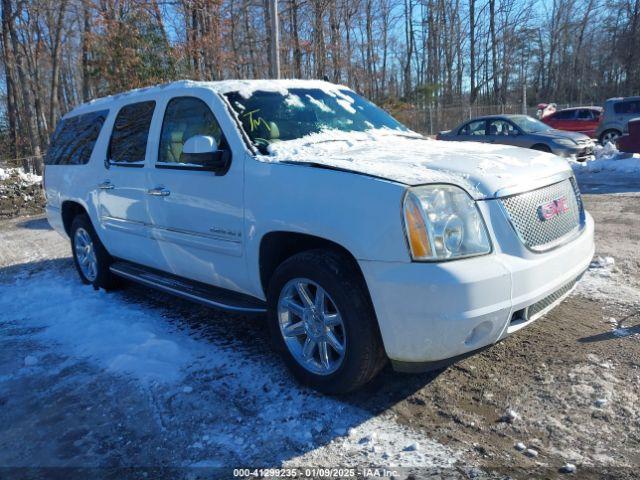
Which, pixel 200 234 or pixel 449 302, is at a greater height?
pixel 200 234

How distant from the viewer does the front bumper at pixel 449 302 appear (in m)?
2.71

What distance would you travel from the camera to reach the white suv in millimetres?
2793

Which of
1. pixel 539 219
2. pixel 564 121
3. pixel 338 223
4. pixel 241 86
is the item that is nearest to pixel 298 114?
pixel 241 86

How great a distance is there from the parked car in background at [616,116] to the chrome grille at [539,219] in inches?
678

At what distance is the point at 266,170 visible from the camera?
11.4 ft

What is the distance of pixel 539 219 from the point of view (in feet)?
10.4

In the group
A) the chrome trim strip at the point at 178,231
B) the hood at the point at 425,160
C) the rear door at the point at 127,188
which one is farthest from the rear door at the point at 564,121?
the chrome trim strip at the point at 178,231

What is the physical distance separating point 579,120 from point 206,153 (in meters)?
22.2

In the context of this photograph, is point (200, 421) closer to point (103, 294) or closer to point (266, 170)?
point (266, 170)

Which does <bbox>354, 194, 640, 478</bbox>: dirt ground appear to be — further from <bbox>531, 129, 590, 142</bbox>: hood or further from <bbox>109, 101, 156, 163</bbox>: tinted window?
<bbox>531, 129, 590, 142</bbox>: hood

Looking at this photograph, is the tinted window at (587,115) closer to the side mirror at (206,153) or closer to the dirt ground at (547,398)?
the dirt ground at (547,398)

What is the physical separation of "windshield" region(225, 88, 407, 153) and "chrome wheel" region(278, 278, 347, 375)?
1.04m

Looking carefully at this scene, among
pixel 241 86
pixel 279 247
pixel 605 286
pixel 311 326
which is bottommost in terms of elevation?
pixel 605 286

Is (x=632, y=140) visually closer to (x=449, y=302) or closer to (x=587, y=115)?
(x=587, y=115)
